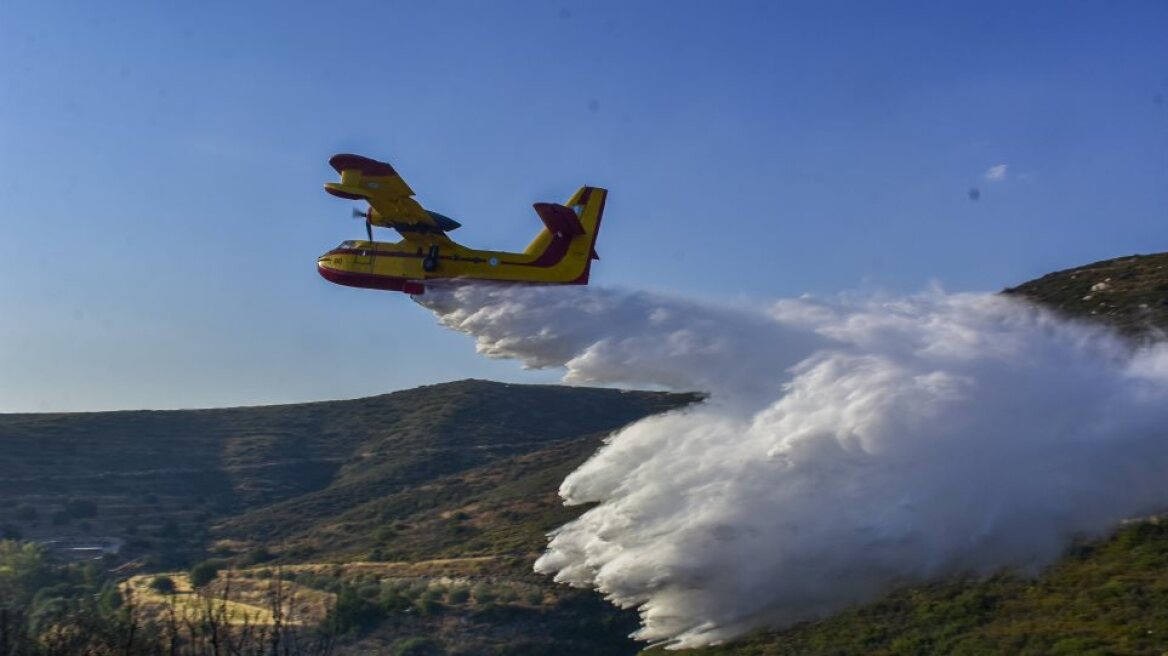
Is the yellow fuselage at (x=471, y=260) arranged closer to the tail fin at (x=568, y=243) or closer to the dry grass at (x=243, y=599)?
the tail fin at (x=568, y=243)

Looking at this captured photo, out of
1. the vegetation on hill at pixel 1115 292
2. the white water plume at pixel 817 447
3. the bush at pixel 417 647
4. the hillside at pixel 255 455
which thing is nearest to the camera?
the white water plume at pixel 817 447

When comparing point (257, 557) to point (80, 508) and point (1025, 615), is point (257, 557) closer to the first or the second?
point (80, 508)

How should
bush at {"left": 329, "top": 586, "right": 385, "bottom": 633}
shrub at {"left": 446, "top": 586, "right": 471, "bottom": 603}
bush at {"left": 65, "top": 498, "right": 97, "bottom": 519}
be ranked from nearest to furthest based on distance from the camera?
bush at {"left": 329, "top": 586, "right": 385, "bottom": 633}, shrub at {"left": 446, "top": 586, "right": 471, "bottom": 603}, bush at {"left": 65, "top": 498, "right": 97, "bottom": 519}

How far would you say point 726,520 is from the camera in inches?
1093

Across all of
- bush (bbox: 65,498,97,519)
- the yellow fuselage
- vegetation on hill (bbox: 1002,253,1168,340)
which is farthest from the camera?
bush (bbox: 65,498,97,519)

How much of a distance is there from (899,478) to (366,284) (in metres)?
17.9

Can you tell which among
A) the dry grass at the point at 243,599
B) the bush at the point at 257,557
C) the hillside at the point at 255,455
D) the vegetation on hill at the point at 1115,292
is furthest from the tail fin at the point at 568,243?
the hillside at the point at 255,455

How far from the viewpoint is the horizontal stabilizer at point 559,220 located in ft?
109

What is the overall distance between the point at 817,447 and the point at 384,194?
15473mm

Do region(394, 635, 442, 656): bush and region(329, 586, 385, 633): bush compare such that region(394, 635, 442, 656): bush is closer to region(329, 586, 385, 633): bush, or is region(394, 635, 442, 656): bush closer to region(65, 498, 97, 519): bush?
region(329, 586, 385, 633): bush

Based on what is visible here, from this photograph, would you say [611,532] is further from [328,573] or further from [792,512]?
[328,573]

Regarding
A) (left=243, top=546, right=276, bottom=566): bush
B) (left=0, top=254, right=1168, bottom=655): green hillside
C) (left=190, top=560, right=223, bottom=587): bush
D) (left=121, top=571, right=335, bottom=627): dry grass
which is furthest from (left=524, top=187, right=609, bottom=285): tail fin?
(left=243, top=546, right=276, bottom=566): bush

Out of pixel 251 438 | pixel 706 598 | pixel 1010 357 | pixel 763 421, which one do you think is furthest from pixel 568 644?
pixel 251 438

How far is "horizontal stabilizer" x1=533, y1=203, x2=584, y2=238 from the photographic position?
109 feet
